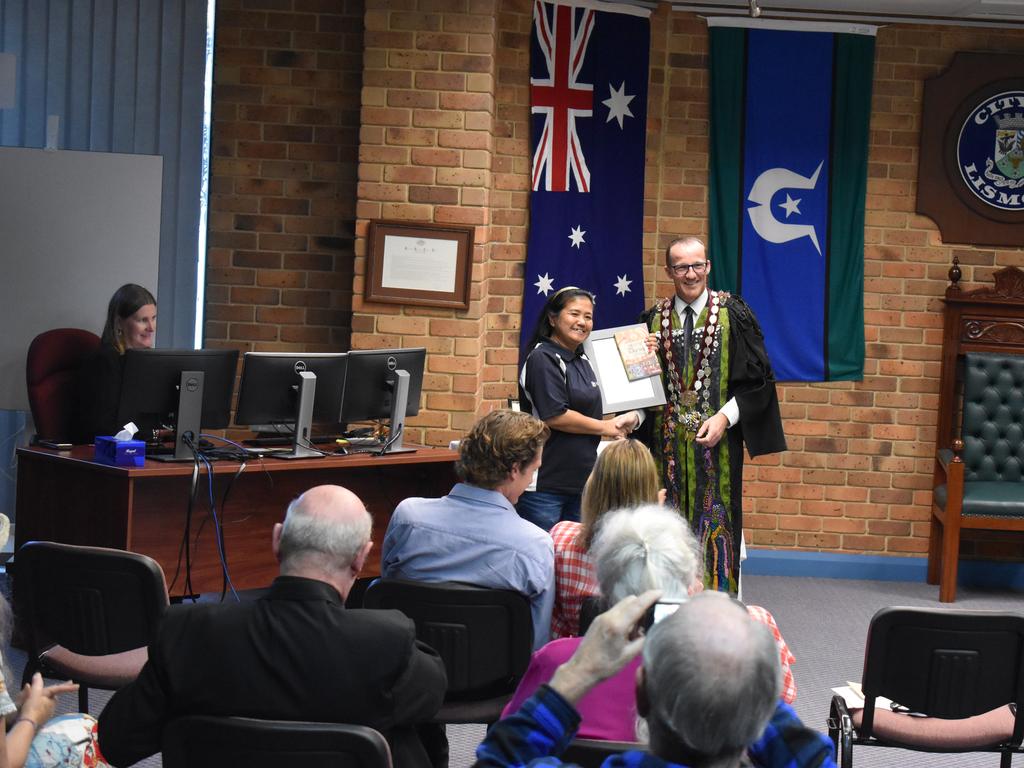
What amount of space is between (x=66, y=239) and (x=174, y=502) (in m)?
1.88

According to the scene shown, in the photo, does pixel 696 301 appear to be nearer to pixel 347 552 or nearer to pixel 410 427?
→ pixel 410 427

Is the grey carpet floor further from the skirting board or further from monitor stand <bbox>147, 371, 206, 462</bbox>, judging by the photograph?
monitor stand <bbox>147, 371, 206, 462</bbox>

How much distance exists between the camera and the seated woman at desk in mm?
4734

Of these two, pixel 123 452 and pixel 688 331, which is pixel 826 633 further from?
pixel 123 452

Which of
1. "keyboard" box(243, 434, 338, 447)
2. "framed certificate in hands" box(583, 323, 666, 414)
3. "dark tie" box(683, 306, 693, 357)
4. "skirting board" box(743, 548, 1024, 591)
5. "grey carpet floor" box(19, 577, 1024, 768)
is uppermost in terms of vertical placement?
"dark tie" box(683, 306, 693, 357)

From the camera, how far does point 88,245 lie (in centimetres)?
564

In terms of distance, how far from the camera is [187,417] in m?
4.29

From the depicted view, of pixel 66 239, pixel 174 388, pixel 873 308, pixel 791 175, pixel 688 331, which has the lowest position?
pixel 174 388

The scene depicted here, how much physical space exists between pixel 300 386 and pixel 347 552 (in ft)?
7.90

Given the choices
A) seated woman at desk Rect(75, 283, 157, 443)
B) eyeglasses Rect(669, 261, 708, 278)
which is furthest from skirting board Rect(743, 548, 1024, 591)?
seated woman at desk Rect(75, 283, 157, 443)

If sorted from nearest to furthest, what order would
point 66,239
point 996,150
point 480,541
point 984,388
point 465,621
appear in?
point 465,621 < point 480,541 < point 66,239 < point 984,388 < point 996,150

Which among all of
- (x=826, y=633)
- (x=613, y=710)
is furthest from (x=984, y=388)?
(x=613, y=710)

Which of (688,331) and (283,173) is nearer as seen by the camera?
(688,331)

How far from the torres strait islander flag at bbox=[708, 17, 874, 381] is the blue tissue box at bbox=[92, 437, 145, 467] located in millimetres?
3345
